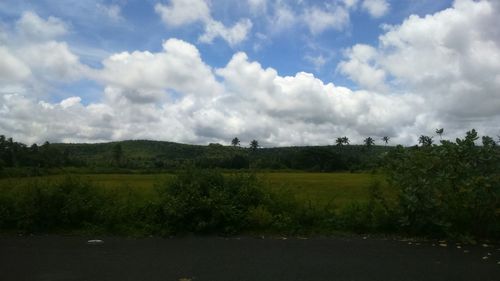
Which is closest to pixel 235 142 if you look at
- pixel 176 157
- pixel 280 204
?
pixel 176 157

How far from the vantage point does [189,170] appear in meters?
10.1

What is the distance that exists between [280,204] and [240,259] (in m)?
2.90

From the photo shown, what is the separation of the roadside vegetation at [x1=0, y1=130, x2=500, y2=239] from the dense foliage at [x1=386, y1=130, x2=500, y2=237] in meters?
0.02

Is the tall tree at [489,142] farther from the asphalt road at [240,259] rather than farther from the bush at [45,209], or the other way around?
the bush at [45,209]

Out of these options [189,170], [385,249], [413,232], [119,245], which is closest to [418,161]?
[413,232]

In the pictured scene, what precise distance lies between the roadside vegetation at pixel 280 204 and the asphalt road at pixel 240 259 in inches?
22.2

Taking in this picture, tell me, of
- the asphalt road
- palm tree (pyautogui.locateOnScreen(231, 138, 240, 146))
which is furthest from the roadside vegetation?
palm tree (pyautogui.locateOnScreen(231, 138, 240, 146))

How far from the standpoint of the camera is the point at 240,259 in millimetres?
7156

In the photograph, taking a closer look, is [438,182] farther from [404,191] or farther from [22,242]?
[22,242]

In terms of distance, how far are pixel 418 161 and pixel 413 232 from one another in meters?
1.43

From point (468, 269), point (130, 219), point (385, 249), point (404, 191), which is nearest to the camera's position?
point (468, 269)

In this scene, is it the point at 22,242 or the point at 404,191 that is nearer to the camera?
the point at 22,242

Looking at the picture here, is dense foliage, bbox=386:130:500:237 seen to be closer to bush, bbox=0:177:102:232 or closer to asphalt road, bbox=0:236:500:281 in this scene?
asphalt road, bbox=0:236:500:281

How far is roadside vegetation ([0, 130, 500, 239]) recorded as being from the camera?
873 cm
